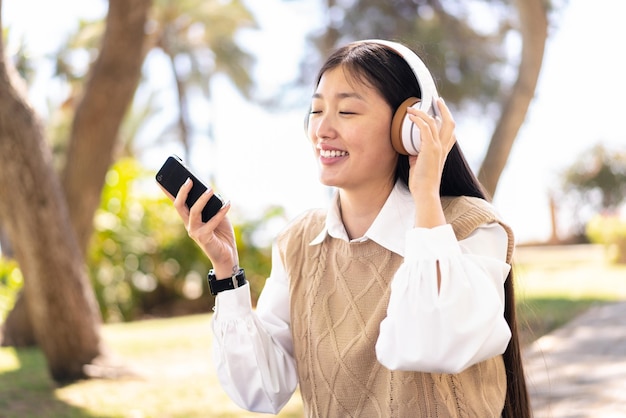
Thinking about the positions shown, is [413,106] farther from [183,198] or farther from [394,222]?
[183,198]

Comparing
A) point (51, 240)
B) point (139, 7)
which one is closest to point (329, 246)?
point (51, 240)

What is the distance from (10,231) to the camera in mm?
6164

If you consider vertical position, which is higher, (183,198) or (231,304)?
(183,198)

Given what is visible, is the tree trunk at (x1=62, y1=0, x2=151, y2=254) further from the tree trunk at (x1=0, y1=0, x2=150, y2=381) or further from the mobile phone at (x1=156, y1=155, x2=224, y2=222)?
the mobile phone at (x1=156, y1=155, x2=224, y2=222)

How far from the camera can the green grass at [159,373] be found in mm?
5273

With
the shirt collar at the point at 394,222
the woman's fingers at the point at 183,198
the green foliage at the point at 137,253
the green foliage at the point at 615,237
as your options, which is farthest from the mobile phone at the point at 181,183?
the green foliage at the point at 615,237

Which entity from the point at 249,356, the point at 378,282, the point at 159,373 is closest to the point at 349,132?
the point at 378,282

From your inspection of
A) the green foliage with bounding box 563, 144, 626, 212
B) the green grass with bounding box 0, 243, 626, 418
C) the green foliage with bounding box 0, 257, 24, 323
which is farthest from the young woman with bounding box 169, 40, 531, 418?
the green foliage with bounding box 563, 144, 626, 212

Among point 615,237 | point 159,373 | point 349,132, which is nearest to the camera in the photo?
point 349,132

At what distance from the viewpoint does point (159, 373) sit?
6.74 meters

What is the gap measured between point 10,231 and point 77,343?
101 centimetres

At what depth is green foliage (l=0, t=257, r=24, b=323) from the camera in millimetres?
10603

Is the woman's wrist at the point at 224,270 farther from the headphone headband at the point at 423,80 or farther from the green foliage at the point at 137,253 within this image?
the green foliage at the point at 137,253

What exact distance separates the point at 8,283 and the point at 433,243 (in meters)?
10.7
